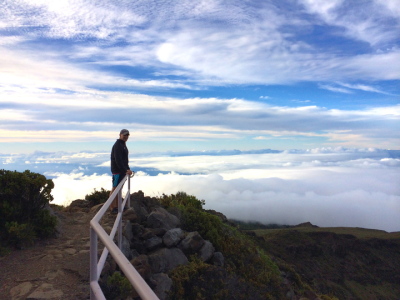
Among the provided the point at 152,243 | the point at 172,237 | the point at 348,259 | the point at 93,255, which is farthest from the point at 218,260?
the point at 348,259

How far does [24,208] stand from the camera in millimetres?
8367

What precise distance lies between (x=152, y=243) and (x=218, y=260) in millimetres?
2350

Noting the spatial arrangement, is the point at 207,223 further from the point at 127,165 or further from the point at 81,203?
the point at 81,203

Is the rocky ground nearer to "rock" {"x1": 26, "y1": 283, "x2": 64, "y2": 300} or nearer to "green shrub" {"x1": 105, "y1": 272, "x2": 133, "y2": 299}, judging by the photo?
"rock" {"x1": 26, "y1": 283, "x2": 64, "y2": 300}

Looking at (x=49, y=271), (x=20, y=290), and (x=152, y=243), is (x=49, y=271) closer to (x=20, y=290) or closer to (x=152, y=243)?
(x=20, y=290)

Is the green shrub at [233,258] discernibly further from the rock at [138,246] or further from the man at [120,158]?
the man at [120,158]

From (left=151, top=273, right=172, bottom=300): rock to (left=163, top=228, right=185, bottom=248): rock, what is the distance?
1.50m

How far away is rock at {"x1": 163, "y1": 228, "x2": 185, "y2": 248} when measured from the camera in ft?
31.1

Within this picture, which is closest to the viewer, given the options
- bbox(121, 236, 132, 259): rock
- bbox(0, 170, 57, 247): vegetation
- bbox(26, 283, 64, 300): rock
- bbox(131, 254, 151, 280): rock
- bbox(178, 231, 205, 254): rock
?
bbox(26, 283, 64, 300): rock

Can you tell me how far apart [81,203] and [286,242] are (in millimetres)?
114864

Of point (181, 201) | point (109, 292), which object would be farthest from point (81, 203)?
point (109, 292)

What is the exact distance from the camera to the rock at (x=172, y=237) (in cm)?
948

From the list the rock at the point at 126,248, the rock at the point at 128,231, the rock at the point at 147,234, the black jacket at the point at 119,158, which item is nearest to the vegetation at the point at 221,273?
the rock at the point at 126,248

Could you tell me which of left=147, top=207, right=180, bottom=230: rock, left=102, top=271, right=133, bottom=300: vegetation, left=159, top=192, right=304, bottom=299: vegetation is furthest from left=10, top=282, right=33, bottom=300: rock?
left=147, top=207, right=180, bottom=230: rock
